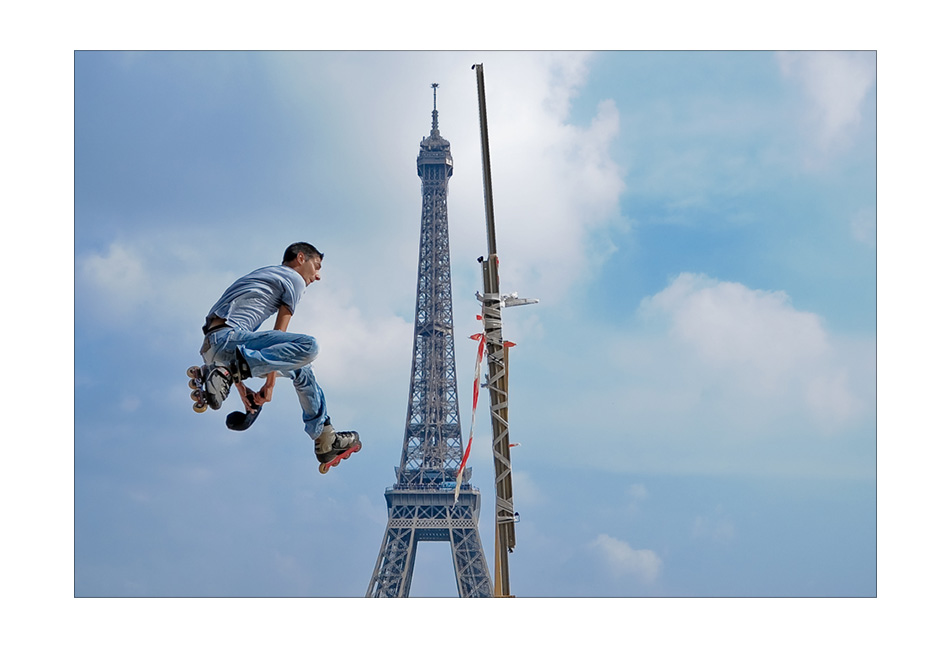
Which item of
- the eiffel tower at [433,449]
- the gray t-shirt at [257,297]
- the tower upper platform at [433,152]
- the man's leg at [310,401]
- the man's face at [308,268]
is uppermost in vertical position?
the tower upper platform at [433,152]

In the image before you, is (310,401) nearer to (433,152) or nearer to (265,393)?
(265,393)

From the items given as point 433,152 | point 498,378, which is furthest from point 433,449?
point 498,378

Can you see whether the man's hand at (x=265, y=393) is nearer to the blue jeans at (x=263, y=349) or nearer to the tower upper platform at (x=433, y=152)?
the blue jeans at (x=263, y=349)

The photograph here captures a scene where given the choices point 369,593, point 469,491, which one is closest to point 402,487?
point 469,491

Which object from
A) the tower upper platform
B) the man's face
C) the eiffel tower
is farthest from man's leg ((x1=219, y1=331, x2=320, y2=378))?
the tower upper platform

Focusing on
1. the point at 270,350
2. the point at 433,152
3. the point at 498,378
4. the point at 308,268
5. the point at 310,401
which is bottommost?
the point at 310,401

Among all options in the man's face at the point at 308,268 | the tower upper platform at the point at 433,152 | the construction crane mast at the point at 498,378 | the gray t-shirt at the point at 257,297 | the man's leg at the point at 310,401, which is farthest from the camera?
the tower upper platform at the point at 433,152

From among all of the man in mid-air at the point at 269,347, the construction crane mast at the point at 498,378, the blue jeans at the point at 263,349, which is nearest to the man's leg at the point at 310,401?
the man in mid-air at the point at 269,347
